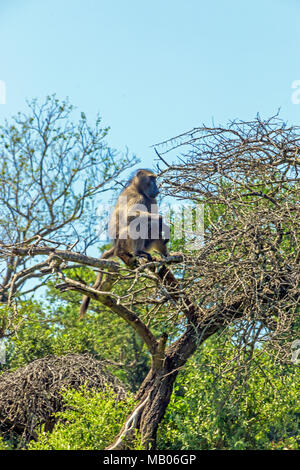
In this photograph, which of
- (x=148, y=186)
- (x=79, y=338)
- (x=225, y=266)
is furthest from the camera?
(x=79, y=338)

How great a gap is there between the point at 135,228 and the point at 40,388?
9.37ft

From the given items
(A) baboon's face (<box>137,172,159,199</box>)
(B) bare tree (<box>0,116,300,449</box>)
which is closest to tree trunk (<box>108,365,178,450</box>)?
(B) bare tree (<box>0,116,300,449</box>)

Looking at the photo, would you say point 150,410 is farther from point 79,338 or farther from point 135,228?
point 79,338

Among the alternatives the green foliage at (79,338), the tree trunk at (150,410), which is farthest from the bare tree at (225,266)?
the green foliage at (79,338)

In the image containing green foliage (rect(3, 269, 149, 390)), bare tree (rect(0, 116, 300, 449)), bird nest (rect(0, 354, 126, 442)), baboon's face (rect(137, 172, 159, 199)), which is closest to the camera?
bare tree (rect(0, 116, 300, 449))

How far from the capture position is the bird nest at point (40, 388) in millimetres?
8562

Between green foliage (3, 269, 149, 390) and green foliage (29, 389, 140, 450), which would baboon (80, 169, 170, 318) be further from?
green foliage (3, 269, 149, 390)

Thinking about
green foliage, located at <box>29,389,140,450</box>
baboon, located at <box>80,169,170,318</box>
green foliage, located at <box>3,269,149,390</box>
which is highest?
baboon, located at <box>80,169,170,318</box>

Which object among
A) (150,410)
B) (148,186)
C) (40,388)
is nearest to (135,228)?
(148,186)

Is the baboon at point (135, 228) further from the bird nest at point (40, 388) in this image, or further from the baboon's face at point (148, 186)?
the bird nest at point (40, 388)

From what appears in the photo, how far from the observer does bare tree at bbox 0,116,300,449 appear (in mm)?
6301

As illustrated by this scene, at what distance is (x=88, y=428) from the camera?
7293mm

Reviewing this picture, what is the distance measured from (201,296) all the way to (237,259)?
0.73 meters

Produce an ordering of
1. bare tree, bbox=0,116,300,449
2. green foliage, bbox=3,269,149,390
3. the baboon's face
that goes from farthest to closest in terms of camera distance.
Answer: green foliage, bbox=3,269,149,390 < the baboon's face < bare tree, bbox=0,116,300,449
